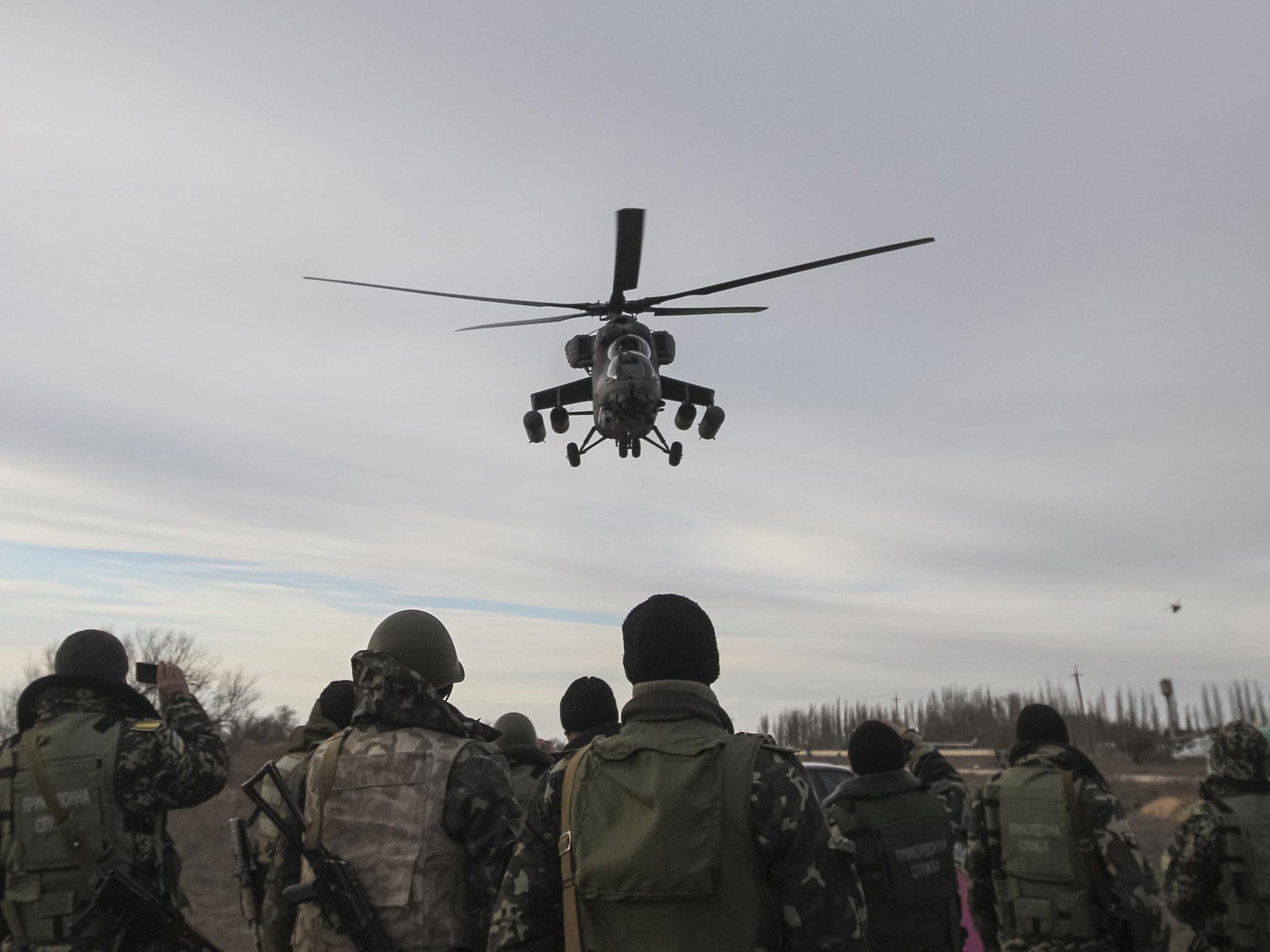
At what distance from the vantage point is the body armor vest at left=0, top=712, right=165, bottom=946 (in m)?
4.70

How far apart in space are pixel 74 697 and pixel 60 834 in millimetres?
629

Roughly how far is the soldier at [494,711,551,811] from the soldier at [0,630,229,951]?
2042 mm

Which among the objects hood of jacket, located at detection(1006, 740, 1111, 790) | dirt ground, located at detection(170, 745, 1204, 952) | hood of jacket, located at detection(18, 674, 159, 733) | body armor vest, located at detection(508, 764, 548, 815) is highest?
hood of jacket, located at detection(18, 674, 159, 733)

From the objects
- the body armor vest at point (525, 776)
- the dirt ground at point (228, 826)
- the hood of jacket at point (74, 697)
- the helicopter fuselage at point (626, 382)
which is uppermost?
the helicopter fuselage at point (626, 382)

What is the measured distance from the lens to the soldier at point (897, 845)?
5.15 m

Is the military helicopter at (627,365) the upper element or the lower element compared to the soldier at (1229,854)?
upper

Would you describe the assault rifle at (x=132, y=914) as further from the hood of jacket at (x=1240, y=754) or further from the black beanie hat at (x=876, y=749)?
the hood of jacket at (x=1240, y=754)

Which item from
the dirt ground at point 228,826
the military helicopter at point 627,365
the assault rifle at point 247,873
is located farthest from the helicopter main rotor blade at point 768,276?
the assault rifle at point 247,873

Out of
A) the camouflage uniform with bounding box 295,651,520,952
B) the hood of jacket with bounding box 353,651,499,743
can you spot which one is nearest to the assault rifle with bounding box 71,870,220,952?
the camouflage uniform with bounding box 295,651,520,952

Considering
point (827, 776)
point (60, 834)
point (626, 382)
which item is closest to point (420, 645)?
point (60, 834)

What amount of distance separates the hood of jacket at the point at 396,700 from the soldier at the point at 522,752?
2.67 meters

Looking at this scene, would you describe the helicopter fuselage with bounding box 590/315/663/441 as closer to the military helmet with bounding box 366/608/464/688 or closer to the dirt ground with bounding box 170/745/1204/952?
the dirt ground with bounding box 170/745/1204/952

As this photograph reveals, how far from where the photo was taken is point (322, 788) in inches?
146

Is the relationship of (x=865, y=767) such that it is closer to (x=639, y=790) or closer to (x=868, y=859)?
(x=868, y=859)
